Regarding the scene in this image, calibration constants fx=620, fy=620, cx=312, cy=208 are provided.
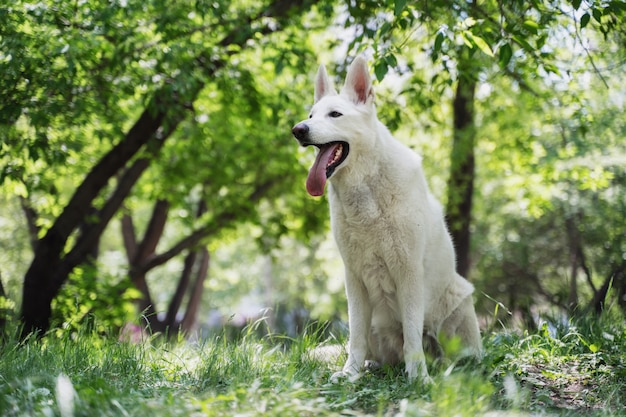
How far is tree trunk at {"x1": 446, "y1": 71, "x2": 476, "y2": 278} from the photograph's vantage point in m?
10.5

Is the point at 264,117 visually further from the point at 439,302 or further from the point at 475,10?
the point at 439,302

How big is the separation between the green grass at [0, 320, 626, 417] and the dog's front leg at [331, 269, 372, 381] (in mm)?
192

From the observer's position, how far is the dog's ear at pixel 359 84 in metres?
4.51

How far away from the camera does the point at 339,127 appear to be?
4.34 metres

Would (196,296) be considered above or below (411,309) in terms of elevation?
below

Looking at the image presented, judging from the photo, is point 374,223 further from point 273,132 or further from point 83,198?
point 273,132

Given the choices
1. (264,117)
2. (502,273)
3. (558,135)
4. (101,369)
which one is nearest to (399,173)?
(101,369)

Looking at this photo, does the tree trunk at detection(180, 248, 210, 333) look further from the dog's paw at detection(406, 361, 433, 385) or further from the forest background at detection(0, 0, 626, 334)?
the dog's paw at detection(406, 361, 433, 385)

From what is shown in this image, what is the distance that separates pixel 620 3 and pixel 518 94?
6770 mm

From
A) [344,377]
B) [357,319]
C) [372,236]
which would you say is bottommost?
[344,377]

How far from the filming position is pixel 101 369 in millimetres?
4211

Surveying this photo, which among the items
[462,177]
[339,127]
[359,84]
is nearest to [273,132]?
[462,177]

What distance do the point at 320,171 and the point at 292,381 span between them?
1431mm

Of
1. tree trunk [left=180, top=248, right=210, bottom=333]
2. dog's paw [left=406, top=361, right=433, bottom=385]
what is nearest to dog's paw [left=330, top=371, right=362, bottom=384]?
dog's paw [left=406, top=361, right=433, bottom=385]
